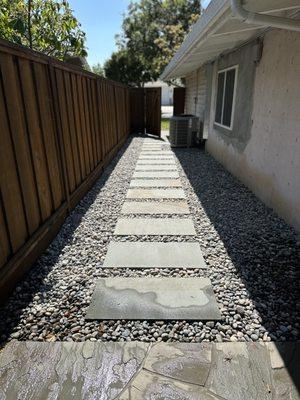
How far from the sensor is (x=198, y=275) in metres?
2.56

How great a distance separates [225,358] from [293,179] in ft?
7.77

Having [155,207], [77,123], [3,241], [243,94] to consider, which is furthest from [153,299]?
[243,94]

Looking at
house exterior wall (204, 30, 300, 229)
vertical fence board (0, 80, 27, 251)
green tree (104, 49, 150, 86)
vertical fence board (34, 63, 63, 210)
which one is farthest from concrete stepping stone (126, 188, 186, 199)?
green tree (104, 49, 150, 86)

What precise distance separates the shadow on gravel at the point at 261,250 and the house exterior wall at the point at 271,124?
0.25 metres

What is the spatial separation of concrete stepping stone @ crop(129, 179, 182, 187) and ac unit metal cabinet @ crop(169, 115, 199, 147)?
12.3 feet

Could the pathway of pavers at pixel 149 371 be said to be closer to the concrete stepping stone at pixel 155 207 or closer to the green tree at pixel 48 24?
the concrete stepping stone at pixel 155 207

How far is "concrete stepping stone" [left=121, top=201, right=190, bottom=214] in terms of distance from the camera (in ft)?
13.0

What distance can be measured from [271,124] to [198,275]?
2502mm

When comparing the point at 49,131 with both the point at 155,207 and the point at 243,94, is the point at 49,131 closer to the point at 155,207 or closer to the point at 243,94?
the point at 155,207

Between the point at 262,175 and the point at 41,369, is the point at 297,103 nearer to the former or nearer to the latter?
the point at 262,175

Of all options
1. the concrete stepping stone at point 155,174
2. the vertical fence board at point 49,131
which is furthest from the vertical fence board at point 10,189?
the concrete stepping stone at point 155,174

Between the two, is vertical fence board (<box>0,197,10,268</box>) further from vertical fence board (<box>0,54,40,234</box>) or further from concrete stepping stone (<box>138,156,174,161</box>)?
concrete stepping stone (<box>138,156,174,161</box>)

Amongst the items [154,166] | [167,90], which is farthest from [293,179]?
[167,90]

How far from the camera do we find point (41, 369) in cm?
168
